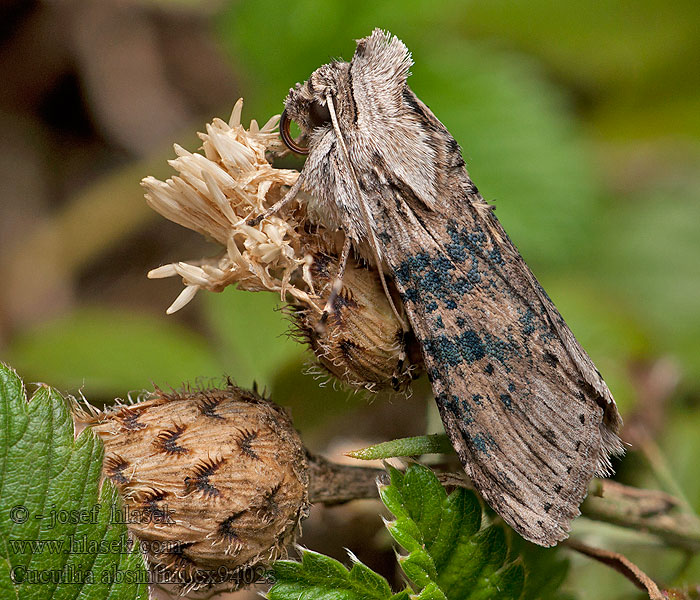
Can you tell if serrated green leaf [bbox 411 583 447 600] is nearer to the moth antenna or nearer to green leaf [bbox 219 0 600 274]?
the moth antenna

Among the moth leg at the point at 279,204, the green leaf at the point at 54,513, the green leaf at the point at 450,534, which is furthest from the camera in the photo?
the moth leg at the point at 279,204

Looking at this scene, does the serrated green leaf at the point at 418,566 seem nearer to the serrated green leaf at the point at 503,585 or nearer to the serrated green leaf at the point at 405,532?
the serrated green leaf at the point at 405,532

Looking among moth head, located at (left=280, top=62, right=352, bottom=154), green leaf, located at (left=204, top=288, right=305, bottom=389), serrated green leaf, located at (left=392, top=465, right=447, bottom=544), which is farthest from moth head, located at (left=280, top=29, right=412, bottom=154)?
green leaf, located at (left=204, top=288, right=305, bottom=389)

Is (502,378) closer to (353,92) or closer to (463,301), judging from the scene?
(463,301)

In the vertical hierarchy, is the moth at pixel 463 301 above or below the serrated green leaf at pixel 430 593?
above

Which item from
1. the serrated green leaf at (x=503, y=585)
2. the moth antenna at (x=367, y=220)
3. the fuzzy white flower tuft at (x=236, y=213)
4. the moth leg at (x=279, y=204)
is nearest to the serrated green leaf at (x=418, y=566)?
the serrated green leaf at (x=503, y=585)

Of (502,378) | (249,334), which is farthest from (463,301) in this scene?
(249,334)

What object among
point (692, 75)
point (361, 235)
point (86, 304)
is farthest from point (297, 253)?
point (692, 75)
